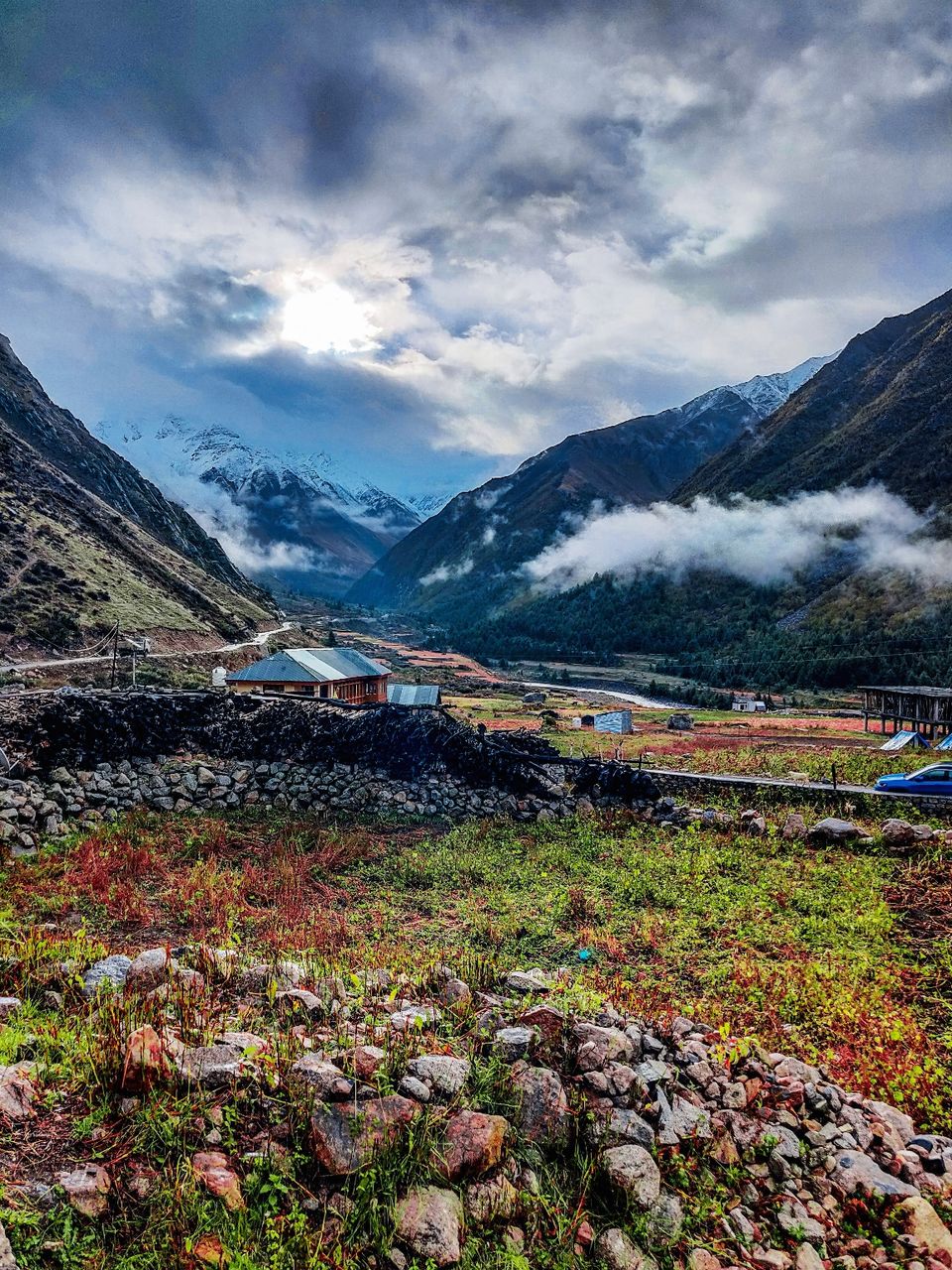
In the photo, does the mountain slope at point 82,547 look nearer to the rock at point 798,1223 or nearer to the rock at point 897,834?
the rock at point 897,834

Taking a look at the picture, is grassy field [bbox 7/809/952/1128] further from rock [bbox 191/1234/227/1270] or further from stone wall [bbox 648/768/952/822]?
rock [bbox 191/1234/227/1270]

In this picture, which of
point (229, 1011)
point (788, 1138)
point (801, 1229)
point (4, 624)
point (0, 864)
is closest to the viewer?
point (801, 1229)

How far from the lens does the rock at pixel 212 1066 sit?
17.3 ft

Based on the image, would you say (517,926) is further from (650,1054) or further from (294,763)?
(294,763)

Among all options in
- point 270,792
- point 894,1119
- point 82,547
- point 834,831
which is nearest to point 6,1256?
point 894,1119

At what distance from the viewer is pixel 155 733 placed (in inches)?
776

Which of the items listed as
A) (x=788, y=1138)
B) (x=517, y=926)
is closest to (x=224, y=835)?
(x=517, y=926)

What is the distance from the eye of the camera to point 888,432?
522 feet

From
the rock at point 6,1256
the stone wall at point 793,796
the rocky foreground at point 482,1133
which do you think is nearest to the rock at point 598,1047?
the rocky foreground at point 482,1133

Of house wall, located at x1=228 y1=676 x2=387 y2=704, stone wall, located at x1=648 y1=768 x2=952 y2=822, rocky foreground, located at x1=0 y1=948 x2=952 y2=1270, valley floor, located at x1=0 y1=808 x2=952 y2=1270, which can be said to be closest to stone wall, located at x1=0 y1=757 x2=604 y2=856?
valley floor, located at x1=0 y1=808 x2=952 y2=1270

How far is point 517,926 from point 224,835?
854 cm

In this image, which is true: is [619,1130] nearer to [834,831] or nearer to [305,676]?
[834,831]

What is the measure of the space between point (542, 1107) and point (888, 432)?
196m

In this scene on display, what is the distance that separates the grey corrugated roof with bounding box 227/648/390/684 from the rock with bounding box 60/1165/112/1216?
3725cm
